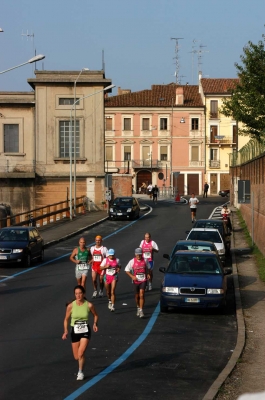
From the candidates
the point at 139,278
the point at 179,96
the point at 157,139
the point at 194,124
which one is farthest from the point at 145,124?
the point at 139,278

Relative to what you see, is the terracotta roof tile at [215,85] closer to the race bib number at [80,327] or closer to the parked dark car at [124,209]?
the parked dark car at [124,209]

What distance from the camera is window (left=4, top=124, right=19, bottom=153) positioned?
5909cm

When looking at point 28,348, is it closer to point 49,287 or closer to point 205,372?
point 205,372

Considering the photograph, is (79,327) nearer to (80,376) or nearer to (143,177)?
(80,376)

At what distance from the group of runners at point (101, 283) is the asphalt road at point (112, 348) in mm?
452

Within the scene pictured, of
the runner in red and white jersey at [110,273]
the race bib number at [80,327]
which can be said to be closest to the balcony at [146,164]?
the runner in red and white jersey at [110,273]

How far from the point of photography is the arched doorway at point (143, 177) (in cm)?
9631

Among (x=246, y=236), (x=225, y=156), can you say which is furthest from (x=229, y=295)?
(x=225, y=156)

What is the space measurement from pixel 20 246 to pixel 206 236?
7439 mm

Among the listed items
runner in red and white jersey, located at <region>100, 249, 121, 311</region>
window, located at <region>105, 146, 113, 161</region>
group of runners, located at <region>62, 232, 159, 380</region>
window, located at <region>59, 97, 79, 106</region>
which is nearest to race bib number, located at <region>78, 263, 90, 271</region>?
group of runners, located at <region>62, 232, 159, 380</region>

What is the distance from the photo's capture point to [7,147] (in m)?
59.2

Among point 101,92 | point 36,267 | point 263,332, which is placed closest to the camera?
point 263,332

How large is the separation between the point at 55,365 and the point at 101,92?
4689 centimetres

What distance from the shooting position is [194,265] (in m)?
20.0
